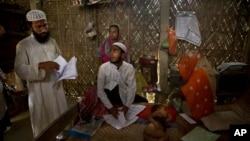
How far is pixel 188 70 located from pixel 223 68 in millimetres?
1593

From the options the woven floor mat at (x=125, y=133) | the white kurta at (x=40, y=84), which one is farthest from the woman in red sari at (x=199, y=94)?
the white kurta at (x=40, y=84)

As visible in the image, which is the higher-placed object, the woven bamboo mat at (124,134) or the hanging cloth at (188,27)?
the hanging cloth at (188,27)

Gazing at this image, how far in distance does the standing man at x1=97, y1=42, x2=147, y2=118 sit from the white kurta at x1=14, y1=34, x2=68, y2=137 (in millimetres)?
730

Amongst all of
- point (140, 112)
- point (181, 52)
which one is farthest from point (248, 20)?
point (140, 112)

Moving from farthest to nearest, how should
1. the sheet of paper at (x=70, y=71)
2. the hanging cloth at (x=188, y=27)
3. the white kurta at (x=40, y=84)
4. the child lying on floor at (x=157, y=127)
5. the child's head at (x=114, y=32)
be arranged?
the hanging cloth at (x=188, y=27)
the child's head at (x=114, y=32)
the white kurta at (x=40, y=84)
the sheet of paper at (x=70, y=71)
the child lying on floor at (x=157, y=127)

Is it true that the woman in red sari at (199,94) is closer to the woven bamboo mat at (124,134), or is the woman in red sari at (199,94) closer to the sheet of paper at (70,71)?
the woven bamboo mat at (124,134)

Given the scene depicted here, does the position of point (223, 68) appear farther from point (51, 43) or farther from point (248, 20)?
point (51, 43)

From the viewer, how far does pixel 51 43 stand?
2.67 meters

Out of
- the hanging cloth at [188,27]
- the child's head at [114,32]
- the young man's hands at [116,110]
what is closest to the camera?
the young man's hands at [116,110]

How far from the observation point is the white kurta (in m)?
2.43

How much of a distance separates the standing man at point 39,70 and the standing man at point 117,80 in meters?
0.59

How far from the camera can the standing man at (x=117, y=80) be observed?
2.31m

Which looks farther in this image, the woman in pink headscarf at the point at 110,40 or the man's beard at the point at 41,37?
the woman in pink headscarf at the point at 110,40

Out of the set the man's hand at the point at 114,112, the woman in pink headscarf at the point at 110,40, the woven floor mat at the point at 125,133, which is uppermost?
the woman in pink headscarf at the point at 110,40
